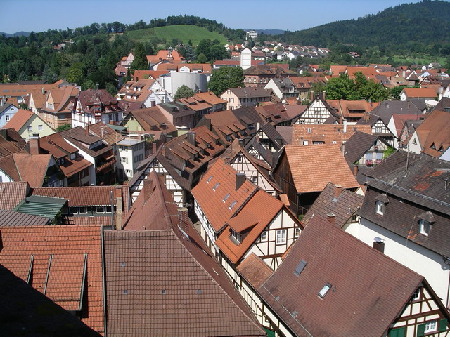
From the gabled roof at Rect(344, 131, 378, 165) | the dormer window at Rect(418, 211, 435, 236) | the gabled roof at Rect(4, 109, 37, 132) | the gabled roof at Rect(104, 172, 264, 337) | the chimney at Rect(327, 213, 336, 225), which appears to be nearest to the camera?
the gabled roof at Rect(104, 172, 264, 337)

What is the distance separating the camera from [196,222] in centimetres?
4284

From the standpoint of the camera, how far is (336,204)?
108ft

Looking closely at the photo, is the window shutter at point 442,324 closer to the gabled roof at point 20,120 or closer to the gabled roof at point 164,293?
the gabled roof at point 164,293

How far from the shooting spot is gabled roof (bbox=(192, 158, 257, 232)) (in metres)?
31.9

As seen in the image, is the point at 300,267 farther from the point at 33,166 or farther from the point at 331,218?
the point at 33,166

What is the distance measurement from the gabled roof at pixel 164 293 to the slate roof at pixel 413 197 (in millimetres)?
11619

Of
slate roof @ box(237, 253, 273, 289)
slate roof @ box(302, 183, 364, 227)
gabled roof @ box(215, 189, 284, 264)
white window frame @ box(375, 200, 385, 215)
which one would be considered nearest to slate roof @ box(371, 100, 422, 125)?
slate roof @ box(302, 183, 364, 227)

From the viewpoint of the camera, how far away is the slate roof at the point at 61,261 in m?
18.7

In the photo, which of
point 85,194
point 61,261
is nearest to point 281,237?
point 61,261

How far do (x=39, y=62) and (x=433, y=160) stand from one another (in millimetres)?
145923

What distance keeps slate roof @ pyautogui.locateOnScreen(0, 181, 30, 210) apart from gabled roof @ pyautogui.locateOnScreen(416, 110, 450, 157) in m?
40.9

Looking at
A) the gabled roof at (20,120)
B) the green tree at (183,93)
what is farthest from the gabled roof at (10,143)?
the green tree at (183,93)

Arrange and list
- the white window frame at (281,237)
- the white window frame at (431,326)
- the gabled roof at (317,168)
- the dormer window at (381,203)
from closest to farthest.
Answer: the white window frame at (431,326), the white window frame at (281,237), the dormer window at (381,203), the gabled roof at (317,168)

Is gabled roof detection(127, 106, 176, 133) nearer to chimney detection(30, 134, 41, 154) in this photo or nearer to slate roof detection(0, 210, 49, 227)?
chimney detection(30, 134, 41, 154)
